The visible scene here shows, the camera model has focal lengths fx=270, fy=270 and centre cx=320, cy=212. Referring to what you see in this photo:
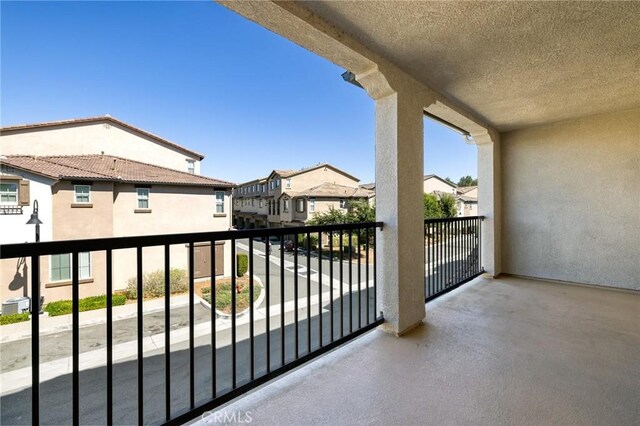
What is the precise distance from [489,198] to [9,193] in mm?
9951

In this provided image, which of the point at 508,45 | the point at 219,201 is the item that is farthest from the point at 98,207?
the point at 508,45

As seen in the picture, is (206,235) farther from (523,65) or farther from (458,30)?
(523,65)

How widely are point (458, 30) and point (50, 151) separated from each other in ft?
30.2

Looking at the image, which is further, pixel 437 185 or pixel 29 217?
pixel 437 185

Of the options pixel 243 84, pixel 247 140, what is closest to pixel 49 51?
pixel 243 84

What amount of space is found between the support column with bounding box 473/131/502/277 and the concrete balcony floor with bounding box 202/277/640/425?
1.34m

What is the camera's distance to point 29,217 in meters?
6.70

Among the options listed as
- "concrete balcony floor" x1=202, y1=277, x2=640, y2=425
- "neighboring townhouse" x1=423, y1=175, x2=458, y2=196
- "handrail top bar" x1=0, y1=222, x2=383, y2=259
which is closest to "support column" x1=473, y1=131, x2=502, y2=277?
"concrete balcony floor" x1=202, y1=277, x2=640, y2=425

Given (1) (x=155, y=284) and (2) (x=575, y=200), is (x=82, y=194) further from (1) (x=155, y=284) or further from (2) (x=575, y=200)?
(2) (x=575, y=200)

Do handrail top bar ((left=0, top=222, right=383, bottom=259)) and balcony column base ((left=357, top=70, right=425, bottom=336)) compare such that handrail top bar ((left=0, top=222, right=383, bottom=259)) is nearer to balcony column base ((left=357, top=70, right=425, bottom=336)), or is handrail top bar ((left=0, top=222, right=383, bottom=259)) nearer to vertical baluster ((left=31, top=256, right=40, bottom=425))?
vertical baluster ((left=31, top=256, right=40, bottom=425))

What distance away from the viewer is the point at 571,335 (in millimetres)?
2088

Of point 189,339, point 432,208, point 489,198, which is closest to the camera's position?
point 189,339

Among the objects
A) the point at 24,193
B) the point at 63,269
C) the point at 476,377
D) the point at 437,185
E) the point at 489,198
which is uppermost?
the point at 437,185

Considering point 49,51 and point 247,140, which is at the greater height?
point 247,140
